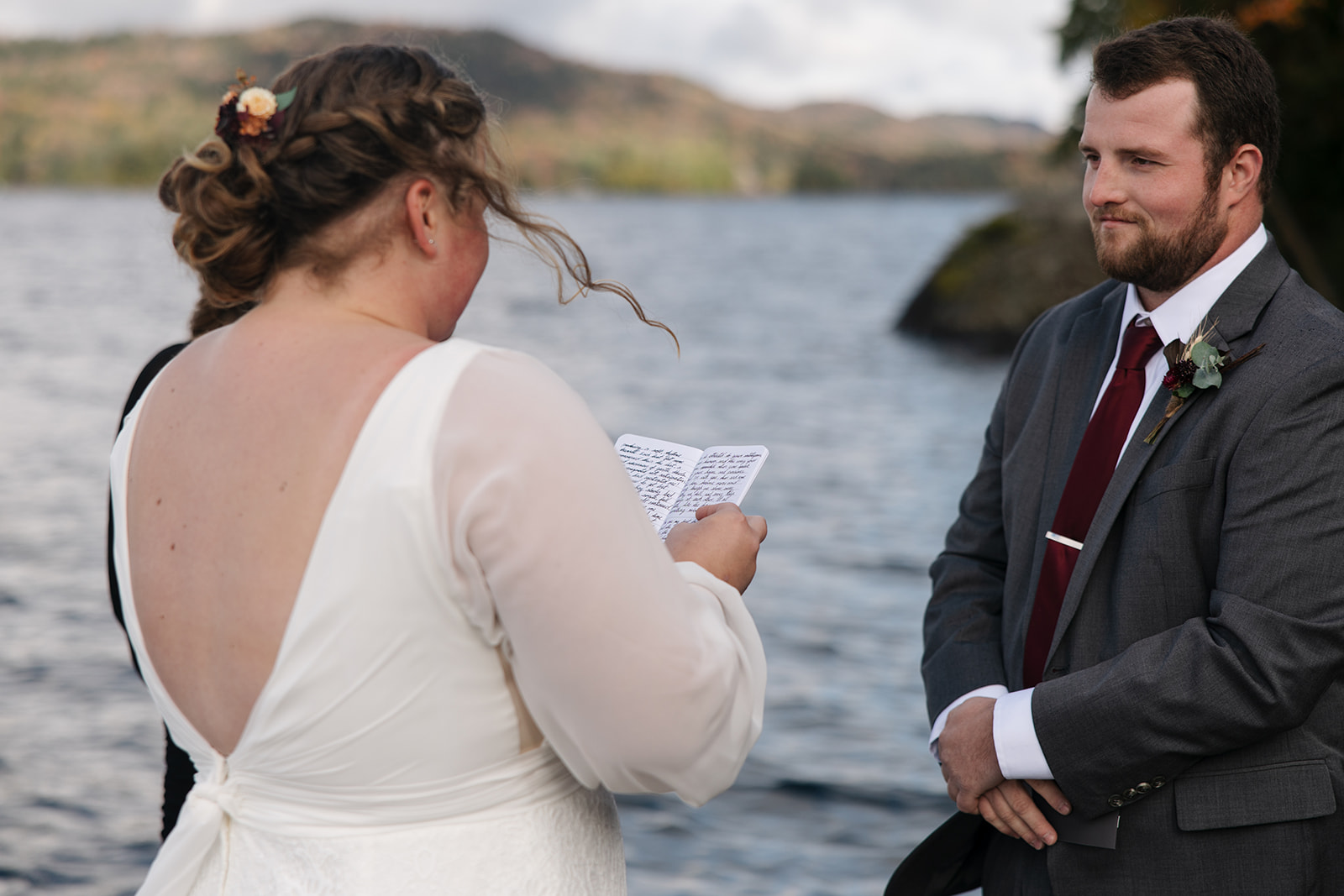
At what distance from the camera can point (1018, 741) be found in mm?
2389

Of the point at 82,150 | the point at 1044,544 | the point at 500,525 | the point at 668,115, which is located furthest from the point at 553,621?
the point at 668,115

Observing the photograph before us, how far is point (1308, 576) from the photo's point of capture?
2182mm

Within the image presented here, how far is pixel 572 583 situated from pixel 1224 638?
1.36 m

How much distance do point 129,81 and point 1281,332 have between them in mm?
122776

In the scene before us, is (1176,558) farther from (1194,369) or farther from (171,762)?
(171,762)

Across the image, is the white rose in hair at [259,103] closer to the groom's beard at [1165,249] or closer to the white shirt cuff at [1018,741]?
the groom's beard at [1165,249]

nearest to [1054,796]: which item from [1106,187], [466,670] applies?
[1106,187]

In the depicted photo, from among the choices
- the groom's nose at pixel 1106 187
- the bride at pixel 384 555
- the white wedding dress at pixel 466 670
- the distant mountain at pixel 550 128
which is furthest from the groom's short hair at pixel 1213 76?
the distant mountain at pixel 550 128

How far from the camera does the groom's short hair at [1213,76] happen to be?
93.0 inches

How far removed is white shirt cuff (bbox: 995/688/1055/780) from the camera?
236 centimetres

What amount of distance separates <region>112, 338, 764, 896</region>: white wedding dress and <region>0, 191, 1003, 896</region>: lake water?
31cm

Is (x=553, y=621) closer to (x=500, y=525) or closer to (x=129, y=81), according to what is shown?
(x=500, y=525)

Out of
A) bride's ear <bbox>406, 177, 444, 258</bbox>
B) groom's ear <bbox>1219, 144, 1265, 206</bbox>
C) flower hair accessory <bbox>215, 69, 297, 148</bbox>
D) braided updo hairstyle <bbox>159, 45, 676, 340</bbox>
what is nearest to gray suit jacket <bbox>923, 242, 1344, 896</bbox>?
groom's ear <bbox>1219, 144, 1265, 206</bbox>

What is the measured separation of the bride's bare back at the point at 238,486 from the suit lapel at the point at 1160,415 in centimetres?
145
